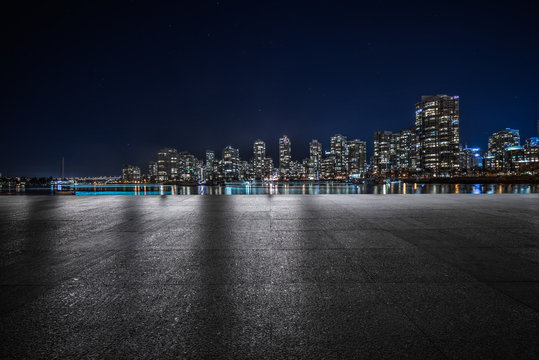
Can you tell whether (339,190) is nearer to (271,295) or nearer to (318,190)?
(318,190)

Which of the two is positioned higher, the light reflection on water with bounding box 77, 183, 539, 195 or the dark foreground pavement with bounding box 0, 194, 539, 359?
the dark foreground pavement with bounding box 0, 194, 539, 359

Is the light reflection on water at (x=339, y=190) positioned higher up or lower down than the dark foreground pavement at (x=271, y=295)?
lower down

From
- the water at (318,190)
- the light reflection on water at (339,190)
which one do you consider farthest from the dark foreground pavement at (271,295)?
the water at (318,190)

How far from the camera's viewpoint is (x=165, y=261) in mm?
4938

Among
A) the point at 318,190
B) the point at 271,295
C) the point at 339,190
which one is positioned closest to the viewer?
the point at 271,295

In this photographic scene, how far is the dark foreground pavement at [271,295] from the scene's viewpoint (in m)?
2.53

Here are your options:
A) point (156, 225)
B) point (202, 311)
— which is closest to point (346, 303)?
point (202, 311)

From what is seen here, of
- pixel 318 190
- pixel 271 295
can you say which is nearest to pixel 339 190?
pixel 318 190

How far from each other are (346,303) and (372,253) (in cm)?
231

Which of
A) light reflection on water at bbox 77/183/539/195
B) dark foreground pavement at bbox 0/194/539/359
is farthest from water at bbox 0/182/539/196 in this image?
dark foreground pavement at bbox 0/194/539/359

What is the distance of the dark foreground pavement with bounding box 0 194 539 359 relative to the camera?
2.53 m

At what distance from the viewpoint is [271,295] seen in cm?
353

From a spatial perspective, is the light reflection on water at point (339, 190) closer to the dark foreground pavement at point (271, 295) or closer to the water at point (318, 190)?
the water at point (318, 190)

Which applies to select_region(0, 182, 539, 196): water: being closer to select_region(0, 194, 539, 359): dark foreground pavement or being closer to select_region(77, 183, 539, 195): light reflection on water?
select_region(77, 183, 539, 195): light reflection on water
